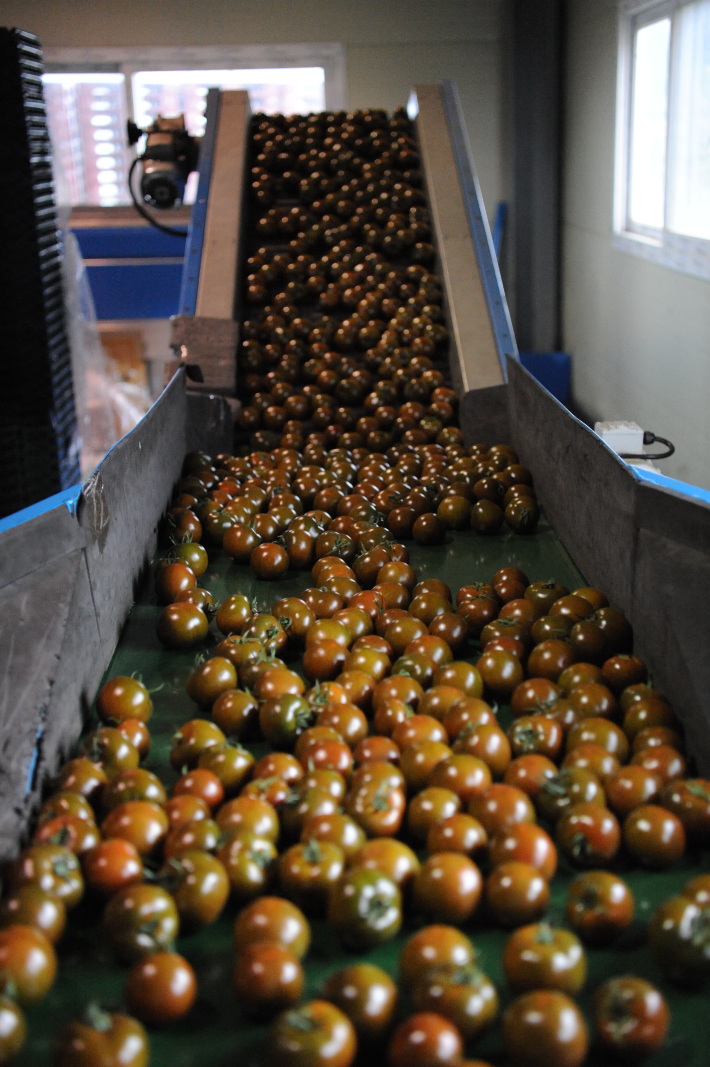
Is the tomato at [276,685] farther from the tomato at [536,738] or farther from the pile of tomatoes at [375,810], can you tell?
the tomato at [536,738]

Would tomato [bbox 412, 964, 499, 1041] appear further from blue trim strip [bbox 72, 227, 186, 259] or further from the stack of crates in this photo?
blue trim strip [bbox 72, 227, 186, 259]

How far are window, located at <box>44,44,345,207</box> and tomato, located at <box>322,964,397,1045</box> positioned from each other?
986 centimetres

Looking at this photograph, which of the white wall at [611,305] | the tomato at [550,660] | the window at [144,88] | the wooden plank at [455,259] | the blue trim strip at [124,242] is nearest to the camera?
the tomato at [550,660]

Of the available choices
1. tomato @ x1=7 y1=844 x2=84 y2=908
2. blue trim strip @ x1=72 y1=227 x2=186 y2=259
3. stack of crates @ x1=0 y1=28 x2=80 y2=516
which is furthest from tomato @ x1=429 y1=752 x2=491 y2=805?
blue trim strip @ x1=72 y1=227 x2=186 y2=259

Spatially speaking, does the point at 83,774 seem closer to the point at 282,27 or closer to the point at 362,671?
the point at 362,671

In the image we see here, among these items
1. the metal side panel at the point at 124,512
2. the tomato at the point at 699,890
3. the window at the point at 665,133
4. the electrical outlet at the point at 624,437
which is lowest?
the tomato at the point at 699,890

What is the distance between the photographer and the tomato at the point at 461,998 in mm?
1107

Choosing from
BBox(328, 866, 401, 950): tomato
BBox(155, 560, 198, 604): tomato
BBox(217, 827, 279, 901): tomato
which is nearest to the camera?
BBox(328, 866, 401, 950): tomato

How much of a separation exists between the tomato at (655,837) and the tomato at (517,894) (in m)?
0.19

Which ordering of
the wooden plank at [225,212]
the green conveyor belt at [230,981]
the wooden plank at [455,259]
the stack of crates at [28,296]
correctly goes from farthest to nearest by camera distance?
the stack of crates at [28,296]
the wooden plank at [225,212]
the wooden plank at [455,259]
the green conveyor belt at [230,981]

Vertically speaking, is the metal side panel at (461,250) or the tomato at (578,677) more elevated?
the metal side panel at (461,250)

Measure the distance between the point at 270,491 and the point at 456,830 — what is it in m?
1.86

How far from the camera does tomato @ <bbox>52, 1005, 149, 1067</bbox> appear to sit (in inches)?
41.7

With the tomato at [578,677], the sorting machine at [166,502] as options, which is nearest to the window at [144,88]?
the sorting machine at [166,502]
